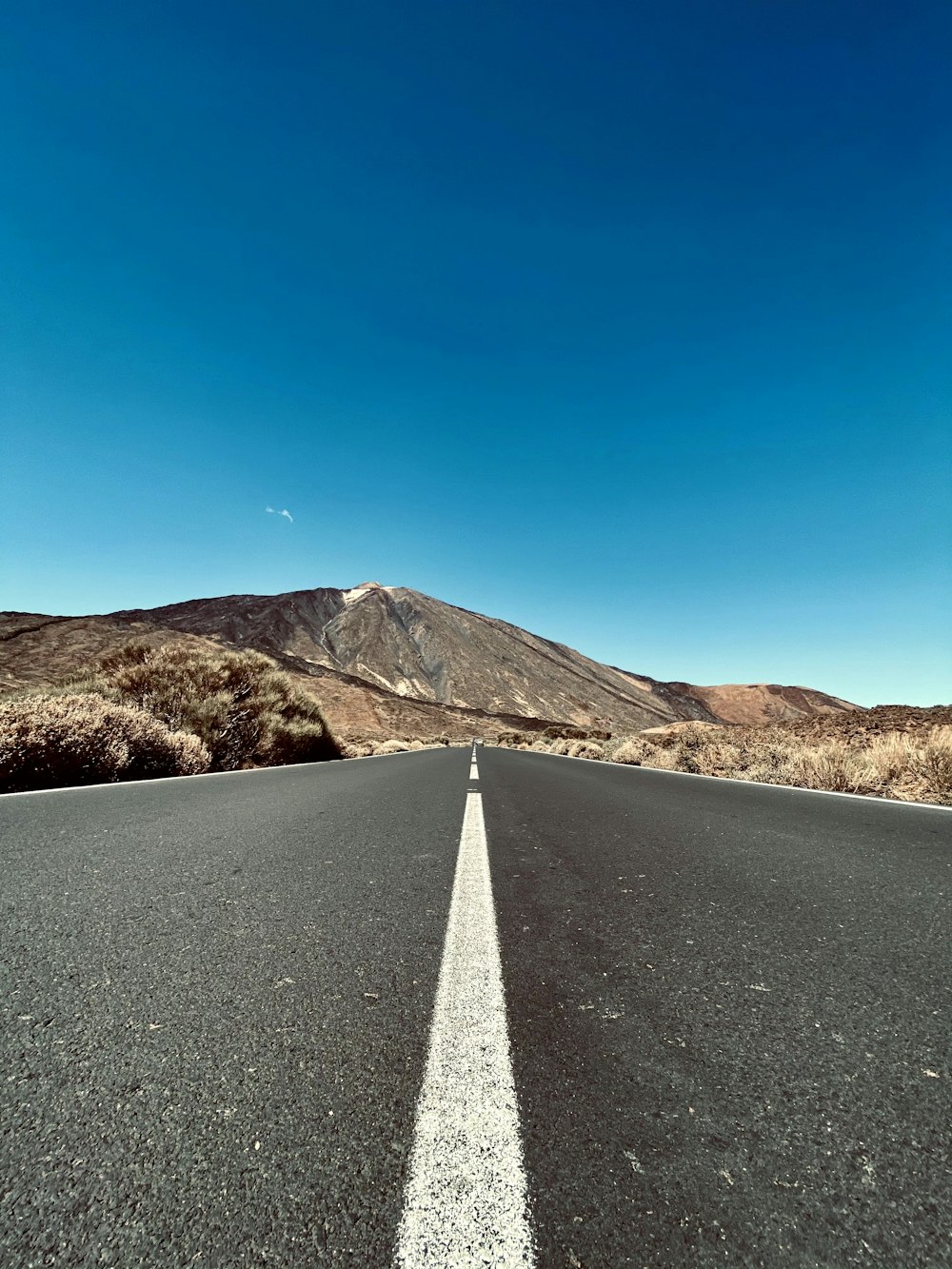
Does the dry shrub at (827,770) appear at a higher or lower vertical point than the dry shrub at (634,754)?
higher

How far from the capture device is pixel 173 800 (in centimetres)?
576

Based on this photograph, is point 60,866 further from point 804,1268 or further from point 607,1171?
point 804,1268

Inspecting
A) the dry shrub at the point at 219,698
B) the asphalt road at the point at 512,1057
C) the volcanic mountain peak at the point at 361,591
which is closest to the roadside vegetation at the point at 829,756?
the asphalt road at the point at 512,1057

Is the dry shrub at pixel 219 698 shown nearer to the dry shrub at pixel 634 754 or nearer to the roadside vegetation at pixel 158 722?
the roadside vegetation at pixel 158 722

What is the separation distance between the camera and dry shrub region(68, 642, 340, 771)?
1152 cm

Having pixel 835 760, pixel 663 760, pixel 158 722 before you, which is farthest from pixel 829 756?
pixel 158 722

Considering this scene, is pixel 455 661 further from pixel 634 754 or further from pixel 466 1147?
pixel 466 1147

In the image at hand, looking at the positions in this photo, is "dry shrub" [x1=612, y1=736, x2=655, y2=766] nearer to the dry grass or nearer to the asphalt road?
the dry grass

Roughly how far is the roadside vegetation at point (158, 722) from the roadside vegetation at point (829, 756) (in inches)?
368

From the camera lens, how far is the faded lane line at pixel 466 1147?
879mm

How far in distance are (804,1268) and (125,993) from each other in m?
1.86

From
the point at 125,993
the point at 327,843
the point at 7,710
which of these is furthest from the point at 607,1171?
the point at 7,710

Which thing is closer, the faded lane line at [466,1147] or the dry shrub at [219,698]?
the faded lane line at [466,1147]

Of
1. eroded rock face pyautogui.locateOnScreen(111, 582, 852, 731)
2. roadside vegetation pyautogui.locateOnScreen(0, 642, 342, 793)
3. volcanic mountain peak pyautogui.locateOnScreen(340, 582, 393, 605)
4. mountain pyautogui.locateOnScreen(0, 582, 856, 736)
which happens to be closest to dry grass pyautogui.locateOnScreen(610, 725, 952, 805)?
roadside vegetation pyautogui.locateOnScreen(0, 642, 342, 793)
